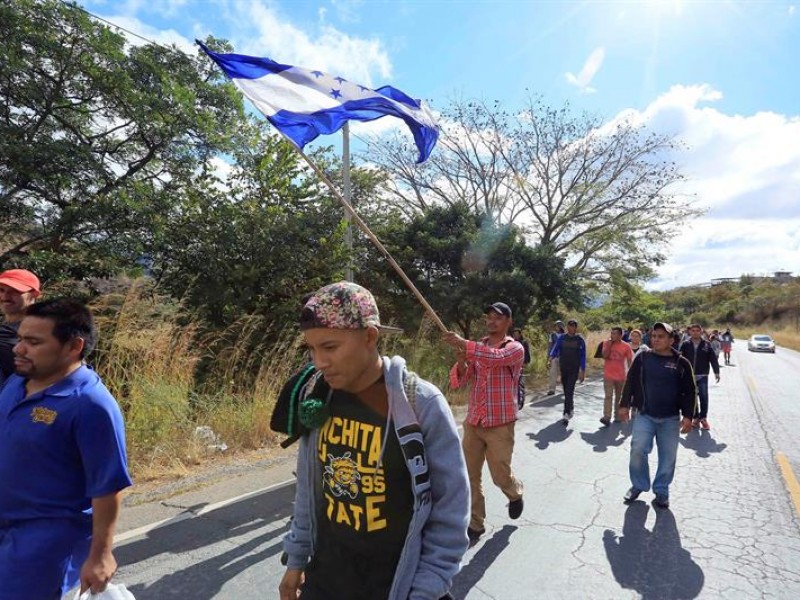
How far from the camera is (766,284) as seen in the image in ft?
285

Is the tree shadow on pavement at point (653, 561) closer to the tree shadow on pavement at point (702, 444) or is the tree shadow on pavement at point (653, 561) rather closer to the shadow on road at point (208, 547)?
the shadow on road at point (208, 547)

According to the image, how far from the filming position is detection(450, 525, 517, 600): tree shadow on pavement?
3289 millimetres

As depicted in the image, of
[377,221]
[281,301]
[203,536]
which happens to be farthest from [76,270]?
[377,221]

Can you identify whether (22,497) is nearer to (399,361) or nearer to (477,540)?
(399,361)

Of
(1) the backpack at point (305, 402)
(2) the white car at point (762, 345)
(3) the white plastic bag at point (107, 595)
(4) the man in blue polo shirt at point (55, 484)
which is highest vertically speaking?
→ (1) the backpack at point (305, 402)

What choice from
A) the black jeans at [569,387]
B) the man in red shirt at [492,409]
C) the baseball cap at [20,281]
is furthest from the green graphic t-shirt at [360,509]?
the black jeans at [569,387]

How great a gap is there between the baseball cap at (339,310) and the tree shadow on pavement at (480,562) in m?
2.42

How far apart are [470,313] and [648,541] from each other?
11.0 metres

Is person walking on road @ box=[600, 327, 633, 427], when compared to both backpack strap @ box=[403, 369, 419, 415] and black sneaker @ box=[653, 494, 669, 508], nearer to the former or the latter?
black sneaker @ box=[653, 494, 669, 508]

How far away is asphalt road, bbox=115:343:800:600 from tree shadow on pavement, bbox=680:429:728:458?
0.39 metres

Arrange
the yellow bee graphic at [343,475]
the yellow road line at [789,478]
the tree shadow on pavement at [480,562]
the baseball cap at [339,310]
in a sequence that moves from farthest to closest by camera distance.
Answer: the yellow road line at [789,478] < the tree shadow on pavement at [480,562] < the yellow bee graphic at [343,475] < the baseball cap at [339,310]

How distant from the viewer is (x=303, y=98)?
15.1 ft

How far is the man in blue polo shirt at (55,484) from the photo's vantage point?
1.92 meters

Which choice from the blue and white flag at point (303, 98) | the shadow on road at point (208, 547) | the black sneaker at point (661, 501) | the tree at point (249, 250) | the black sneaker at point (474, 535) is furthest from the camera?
the tree at point (249, 250)
